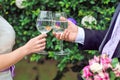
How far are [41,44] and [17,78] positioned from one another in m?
2.83

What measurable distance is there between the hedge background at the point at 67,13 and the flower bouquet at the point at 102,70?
7.36ft

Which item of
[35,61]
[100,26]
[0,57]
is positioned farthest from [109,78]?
[35,61]

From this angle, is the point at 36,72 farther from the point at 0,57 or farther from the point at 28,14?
the point at 0,57

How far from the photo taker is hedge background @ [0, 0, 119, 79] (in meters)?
5.42

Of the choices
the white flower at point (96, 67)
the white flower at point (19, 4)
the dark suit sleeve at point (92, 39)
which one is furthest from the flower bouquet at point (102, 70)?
the white flower at point (19, 4)

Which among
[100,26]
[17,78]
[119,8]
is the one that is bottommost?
[17,78]

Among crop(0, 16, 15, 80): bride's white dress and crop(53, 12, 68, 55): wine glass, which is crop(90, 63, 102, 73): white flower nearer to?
crop(53, 12, 68, 55): wine glass

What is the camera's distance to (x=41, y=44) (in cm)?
329

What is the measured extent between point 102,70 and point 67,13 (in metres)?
2.47

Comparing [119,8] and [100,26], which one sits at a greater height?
[119,8]

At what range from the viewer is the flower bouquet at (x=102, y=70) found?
3.01 m

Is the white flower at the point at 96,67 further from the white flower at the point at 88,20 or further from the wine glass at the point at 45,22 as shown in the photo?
the white flower at the point at 88,20

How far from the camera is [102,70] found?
120 inches

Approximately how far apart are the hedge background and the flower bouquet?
2.24 m
